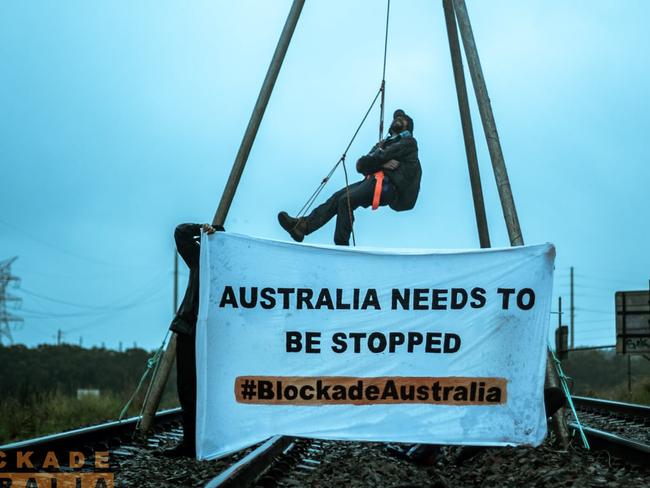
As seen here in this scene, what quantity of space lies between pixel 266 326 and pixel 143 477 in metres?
1.51

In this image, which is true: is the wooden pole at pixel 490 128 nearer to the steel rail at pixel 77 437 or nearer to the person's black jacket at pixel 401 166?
the person's black jacket at pixel 401 166

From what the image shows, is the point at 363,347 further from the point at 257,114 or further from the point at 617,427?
the point at 617,427

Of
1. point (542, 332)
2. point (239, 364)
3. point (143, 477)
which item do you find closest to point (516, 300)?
point (542, 332)

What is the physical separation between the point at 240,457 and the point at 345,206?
2.98 m

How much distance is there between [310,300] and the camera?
7.47 m

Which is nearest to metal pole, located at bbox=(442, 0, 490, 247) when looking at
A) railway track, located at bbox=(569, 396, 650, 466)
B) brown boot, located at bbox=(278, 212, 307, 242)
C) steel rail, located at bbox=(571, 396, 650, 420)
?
brown boot, located at bbox=(278, 212, 307, 242)

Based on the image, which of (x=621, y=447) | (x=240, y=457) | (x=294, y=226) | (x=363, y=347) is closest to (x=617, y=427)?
(x=621, y=447)

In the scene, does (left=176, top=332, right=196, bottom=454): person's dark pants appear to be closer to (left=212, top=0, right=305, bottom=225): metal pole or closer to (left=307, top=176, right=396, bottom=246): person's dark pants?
(left=307, top=176, right=396, bottom=246): person's dark pants

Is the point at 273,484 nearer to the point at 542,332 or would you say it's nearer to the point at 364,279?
the point at 364,279

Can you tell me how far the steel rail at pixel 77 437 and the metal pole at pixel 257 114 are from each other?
8.18ft

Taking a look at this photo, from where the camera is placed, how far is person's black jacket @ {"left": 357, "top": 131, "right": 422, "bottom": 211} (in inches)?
404

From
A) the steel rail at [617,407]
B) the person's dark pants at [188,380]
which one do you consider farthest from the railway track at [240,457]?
the steel rail at [617,407]

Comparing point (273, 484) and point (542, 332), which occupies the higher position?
point (542, 332)

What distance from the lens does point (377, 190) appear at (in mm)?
10227
